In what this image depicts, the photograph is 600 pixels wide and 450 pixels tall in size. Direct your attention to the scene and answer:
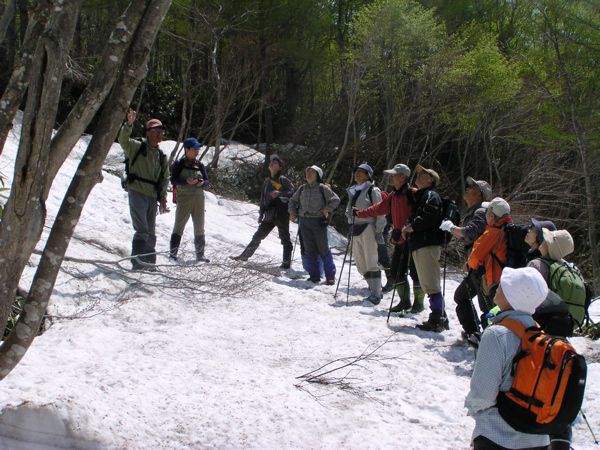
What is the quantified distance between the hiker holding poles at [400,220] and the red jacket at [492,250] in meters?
1.74

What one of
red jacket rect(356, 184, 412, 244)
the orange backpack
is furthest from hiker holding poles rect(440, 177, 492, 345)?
the orange backpack

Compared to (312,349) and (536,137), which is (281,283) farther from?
(536,137)

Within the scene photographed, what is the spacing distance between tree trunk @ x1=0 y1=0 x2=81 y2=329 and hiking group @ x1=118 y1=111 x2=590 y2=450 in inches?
64.5

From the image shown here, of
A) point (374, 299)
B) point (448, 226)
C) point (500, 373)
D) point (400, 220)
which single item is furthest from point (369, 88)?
point (500, 373)

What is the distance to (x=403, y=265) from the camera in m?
8.05

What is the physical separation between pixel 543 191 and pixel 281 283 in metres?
9.63

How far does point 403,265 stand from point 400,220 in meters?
0.64

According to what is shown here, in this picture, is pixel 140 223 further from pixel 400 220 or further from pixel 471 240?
pixel 471 240

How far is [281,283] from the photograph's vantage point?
8.99m

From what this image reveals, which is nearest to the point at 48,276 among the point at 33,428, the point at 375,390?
the point at 33,428

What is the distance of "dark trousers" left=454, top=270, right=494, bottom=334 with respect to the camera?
6.31 m

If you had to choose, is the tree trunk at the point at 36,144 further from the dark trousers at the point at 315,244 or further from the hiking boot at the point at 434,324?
the dark trousers at the point at 315,244

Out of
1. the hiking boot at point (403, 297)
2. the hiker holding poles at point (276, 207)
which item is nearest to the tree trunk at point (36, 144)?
Result: the hiking boot at point (403, 297)

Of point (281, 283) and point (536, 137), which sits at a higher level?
point (536, 137)
